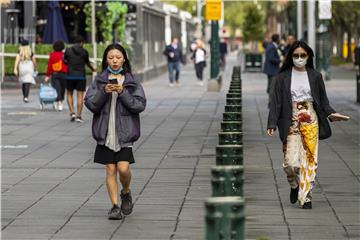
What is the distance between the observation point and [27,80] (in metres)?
28.1

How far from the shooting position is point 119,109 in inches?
402

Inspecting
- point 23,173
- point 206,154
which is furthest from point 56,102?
point 23,173

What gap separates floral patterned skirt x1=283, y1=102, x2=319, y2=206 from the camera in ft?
36.0

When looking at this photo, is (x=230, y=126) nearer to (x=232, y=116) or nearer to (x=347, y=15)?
(x=232, y=116)

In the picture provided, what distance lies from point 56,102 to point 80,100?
4.49 metres

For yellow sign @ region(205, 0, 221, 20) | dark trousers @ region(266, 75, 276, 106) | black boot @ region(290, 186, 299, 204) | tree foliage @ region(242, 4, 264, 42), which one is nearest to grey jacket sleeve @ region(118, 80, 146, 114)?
dark trousers @ region(266, 75, 276, 106)

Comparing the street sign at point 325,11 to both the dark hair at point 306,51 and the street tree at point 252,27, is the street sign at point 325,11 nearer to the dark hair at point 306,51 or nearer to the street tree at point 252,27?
the dark hair at point 306,51

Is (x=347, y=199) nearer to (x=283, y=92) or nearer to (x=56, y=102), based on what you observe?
(x=283, y=92)

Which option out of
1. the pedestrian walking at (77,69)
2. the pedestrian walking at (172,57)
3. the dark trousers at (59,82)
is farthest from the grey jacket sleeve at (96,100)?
the pedestrian walking at (172,57)

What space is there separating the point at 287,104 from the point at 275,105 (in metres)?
0.12

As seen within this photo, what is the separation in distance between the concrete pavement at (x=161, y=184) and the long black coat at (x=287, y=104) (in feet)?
2.63

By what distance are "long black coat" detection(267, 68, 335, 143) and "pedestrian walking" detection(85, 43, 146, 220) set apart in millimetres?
1484

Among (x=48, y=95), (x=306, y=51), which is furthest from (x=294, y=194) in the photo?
(x=48, y=95)

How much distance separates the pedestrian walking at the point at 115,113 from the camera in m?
10.2
